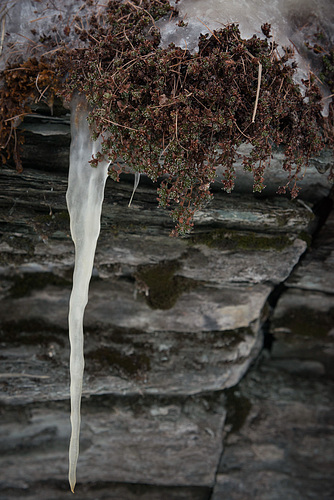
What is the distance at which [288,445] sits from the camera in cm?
586

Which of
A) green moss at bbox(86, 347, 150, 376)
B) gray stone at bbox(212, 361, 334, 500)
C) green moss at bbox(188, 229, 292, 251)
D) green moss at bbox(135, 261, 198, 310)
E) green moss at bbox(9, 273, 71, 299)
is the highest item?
green moss at bbox(188, 229, 292, 251)

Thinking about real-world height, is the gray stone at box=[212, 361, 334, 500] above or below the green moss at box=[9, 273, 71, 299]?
below

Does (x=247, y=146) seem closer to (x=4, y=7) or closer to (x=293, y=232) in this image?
(x=293, y=232)

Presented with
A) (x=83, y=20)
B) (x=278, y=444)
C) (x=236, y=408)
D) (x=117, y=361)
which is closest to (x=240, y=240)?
(x=117, y=361)

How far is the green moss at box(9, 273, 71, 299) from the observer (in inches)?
196

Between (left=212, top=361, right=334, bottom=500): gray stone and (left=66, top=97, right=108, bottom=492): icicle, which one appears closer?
(left=66, top=97, right=108, bottom=492): icicle

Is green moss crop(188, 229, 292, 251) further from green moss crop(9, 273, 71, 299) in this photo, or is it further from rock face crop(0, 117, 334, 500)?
green moss crop(9, 273, 71, 299)

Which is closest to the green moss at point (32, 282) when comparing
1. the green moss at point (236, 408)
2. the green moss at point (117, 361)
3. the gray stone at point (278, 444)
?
the green moss at point (117, 361)

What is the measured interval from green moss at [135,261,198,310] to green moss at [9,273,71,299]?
41.1 inches

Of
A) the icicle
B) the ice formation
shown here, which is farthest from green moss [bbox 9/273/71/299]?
the ice formation

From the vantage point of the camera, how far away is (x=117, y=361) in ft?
16.9

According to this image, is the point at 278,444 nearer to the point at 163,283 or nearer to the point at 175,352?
the point at 175,352

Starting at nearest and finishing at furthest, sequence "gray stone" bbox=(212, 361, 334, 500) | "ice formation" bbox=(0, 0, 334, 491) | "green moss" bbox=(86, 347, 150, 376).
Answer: "ice formation" bbox=(0, 0, 334, 491), "green moss" bbox=(86, 347, 150, 376), "gray stone" bbox=(212, 361, 334, 500)

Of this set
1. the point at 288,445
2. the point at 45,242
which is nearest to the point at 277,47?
the point at 45,242
